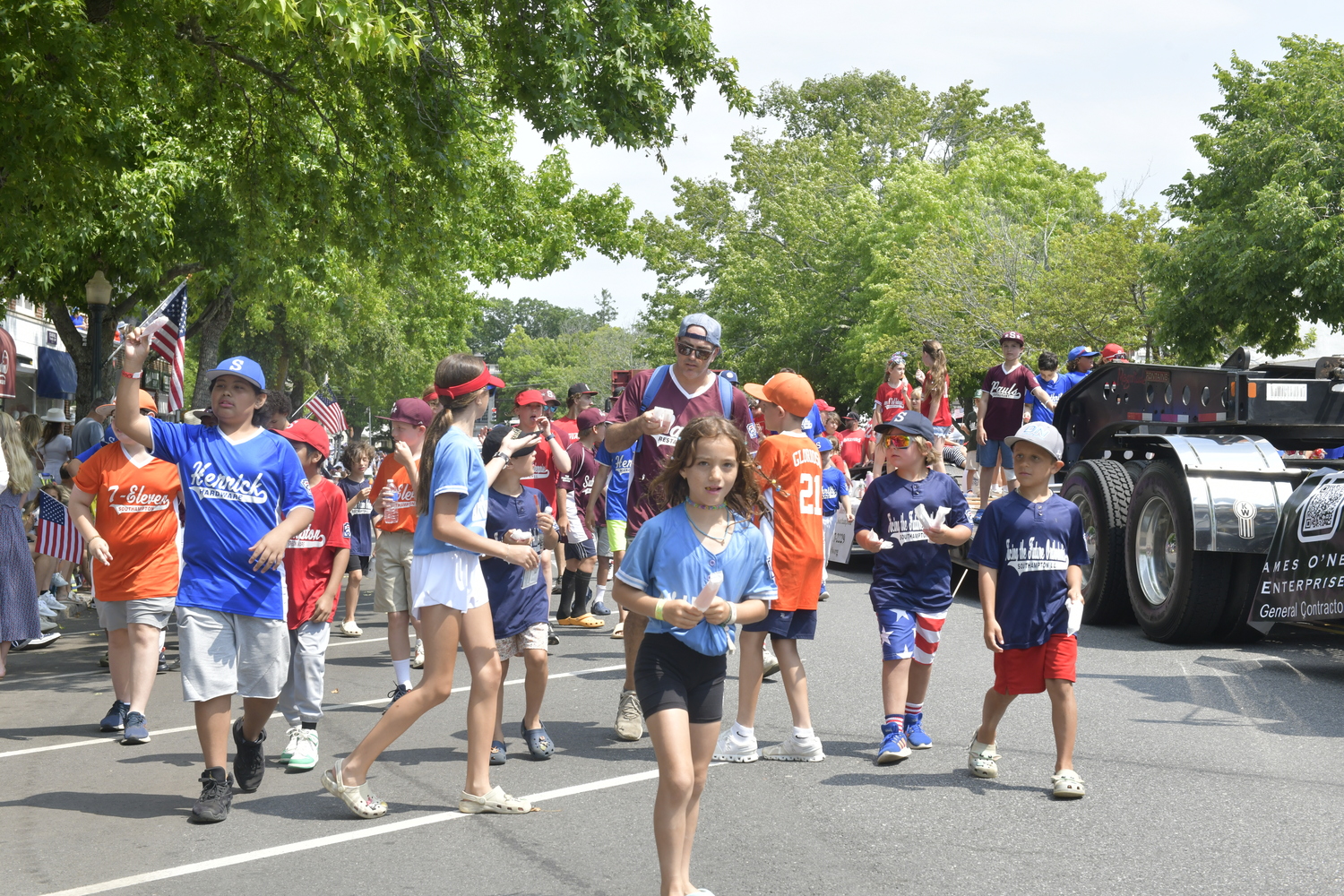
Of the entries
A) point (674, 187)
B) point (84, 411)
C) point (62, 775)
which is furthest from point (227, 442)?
point (674, 187)

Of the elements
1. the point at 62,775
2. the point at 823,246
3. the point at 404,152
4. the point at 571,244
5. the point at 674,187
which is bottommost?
the point at 62,775

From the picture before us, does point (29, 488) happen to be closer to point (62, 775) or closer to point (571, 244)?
point (62, 775)

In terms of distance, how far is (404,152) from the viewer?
11.6 meters

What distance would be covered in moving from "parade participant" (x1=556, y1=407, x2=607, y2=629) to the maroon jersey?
3.94m

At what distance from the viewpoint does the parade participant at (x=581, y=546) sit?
10.9 meters

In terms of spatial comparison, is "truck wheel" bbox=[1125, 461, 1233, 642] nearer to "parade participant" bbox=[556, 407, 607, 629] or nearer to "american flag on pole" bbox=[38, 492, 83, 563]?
"parade participant" bbox=[556, 407, 607, 629]

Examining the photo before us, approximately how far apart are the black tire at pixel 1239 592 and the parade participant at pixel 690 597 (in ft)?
18.0

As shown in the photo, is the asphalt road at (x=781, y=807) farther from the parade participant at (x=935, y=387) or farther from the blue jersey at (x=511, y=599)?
the parade participant at (x=935, y=387)

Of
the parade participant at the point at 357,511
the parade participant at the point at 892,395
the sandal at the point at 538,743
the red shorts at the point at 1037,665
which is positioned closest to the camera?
the red shorts at the point at 1037,665

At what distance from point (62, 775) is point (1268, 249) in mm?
24639

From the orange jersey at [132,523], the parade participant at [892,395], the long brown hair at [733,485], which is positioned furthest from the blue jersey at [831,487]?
the long brown hair at [733,485]

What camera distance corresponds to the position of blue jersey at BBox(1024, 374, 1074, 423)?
12.0m

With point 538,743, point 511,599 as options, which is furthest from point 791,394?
point 538,743

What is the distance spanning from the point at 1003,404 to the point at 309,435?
23.7ft
